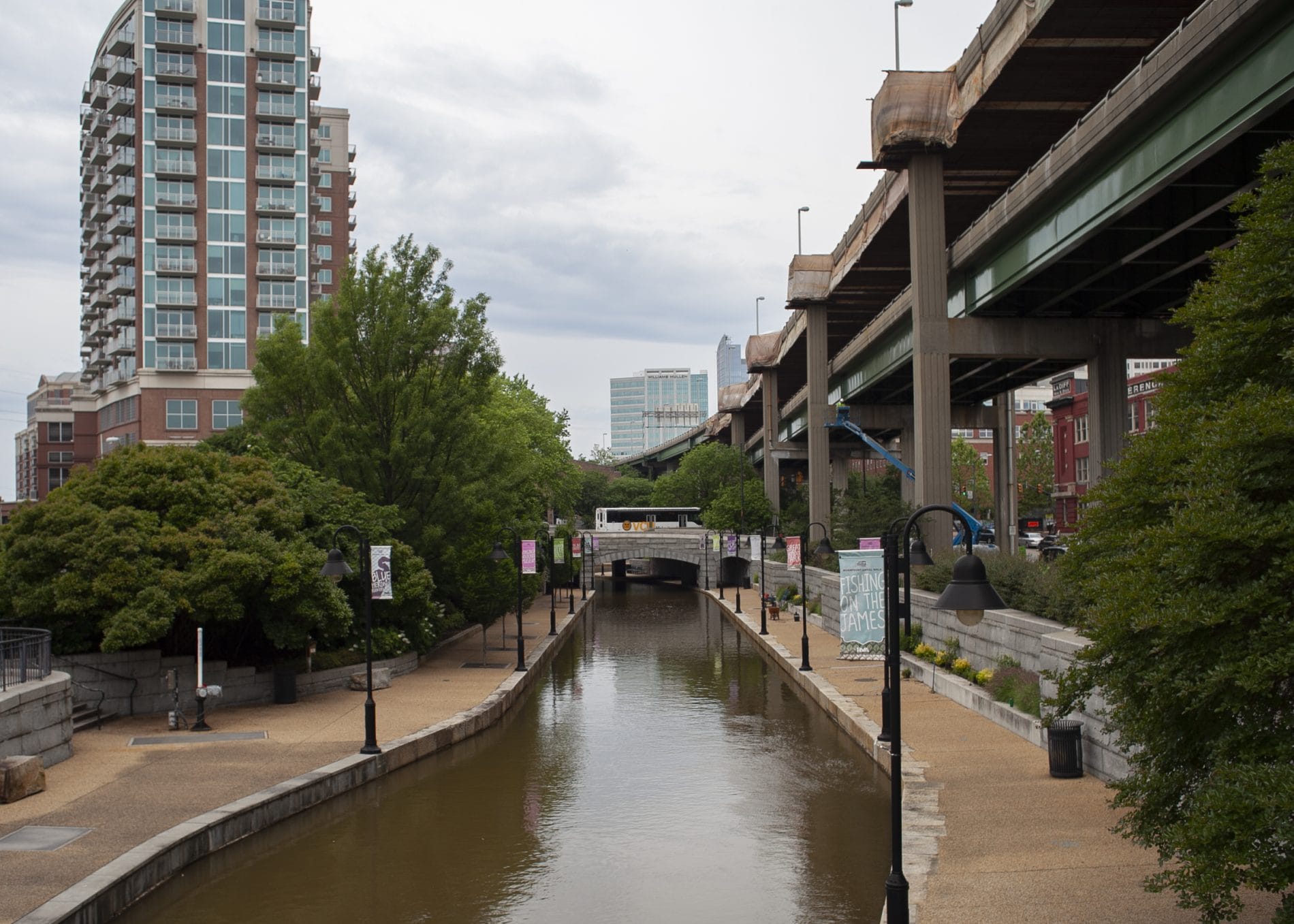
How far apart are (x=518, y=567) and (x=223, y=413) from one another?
198ft

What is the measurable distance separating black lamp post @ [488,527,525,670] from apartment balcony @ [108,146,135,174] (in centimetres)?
6991

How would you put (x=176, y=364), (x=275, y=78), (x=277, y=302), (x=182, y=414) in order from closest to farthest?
(x=182, y=414), (x=176, y=364), (x=275, y=78), (x=277, y=302)

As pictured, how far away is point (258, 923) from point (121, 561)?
13048 millimetres

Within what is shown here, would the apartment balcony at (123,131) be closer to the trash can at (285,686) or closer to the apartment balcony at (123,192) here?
the apartment balcony at (123,192)

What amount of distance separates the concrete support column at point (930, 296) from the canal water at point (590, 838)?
16376 millimetres

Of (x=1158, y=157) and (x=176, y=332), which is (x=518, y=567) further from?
(x=176, y=332)

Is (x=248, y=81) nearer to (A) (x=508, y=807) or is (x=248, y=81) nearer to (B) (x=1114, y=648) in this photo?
(A) (x=508, y=807)

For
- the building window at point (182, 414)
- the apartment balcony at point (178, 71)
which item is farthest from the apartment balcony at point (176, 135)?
the building window at point (182, 414)

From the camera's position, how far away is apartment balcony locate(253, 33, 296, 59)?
93.6m

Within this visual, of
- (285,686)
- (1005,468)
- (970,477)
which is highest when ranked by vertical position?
(970,477)

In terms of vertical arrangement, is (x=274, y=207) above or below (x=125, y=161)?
below

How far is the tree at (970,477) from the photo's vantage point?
116250 mm

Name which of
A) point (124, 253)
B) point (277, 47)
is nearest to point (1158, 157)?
point (277, 47)

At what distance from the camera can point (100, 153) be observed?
9831 cm
